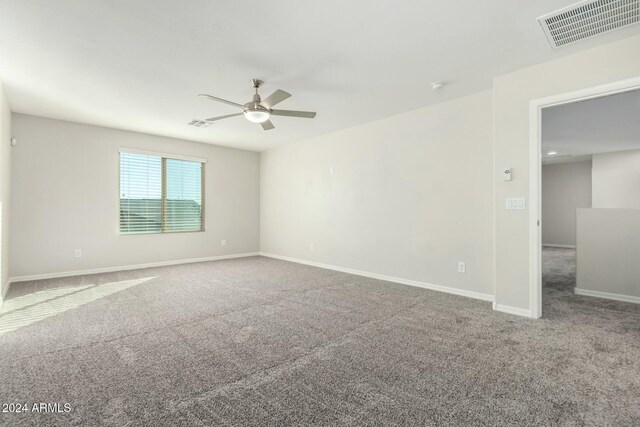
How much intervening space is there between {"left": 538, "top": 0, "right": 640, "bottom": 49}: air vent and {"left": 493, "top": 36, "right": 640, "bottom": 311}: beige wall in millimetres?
404

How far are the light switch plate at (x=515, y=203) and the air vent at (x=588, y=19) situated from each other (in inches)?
58.6

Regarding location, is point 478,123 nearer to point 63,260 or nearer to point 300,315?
point 300,315

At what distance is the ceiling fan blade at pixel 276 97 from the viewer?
2912 millimetres

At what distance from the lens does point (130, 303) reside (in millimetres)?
3666

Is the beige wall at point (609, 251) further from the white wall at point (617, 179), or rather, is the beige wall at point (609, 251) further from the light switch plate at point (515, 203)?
the white wall at point (617, 179)

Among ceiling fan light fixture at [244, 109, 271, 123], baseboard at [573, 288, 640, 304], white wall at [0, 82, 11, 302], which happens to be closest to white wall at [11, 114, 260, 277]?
white wall at [0, 82, 11, 302]

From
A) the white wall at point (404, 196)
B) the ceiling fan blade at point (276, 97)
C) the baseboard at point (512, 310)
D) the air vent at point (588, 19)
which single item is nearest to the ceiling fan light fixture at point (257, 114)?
the ceiling fan blade at point (276, 97)

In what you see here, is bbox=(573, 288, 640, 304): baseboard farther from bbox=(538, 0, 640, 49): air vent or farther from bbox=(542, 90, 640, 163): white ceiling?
bbox=(538, 0, 640, 49): air vent

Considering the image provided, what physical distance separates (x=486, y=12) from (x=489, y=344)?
2.59 meters

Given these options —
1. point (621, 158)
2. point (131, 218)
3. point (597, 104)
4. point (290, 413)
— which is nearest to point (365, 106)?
point (597, 104)

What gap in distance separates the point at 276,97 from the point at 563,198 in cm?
1006

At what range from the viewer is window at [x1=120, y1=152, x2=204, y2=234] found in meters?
5.80

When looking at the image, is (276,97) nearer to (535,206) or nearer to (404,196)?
(404,196)

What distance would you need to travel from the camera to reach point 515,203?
332 centimetres
